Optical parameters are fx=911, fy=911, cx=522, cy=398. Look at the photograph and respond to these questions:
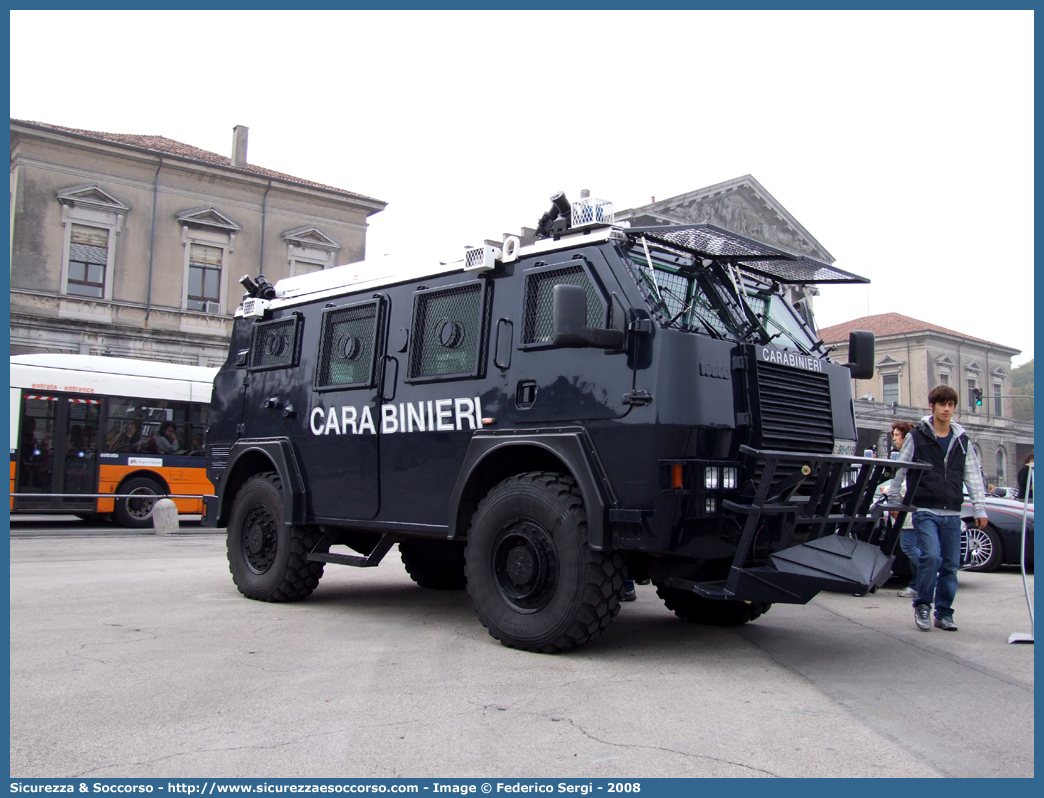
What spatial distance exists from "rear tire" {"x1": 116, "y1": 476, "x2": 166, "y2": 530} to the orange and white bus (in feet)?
0.07

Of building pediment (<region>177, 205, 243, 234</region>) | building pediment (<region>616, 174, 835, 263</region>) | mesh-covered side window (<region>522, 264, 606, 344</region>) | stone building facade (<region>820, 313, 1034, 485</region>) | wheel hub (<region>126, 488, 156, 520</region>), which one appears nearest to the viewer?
mesh-covered side window (<region>522, 264, 606, 344</region>)

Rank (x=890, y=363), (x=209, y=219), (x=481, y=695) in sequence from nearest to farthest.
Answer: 1. (x=481, y=695)
2. (x=209, y=219)
3. (x=890, y=363)

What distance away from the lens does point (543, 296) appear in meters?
5.95

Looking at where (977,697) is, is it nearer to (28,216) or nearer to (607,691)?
(607,691)

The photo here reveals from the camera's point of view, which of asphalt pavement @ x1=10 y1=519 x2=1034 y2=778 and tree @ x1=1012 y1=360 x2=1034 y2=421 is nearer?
asphalt pavement @ x1=10 y1=519 x2=1034 y2=778

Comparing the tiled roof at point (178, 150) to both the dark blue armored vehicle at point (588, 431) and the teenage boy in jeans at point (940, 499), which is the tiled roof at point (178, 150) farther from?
the teenage boy in jeans at point (940, 499)

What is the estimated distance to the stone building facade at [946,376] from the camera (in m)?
69.2

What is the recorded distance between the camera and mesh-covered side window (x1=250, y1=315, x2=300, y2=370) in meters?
8.04

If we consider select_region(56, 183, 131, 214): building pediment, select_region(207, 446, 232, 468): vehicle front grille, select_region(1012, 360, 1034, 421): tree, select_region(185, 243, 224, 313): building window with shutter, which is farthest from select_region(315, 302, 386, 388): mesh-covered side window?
select_region(1012, 360, 1034, 421): tree

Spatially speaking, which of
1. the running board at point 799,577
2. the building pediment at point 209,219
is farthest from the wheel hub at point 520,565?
the building pediment at point 209,219

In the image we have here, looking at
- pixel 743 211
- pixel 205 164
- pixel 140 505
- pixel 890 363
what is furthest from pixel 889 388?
pixel 140 505

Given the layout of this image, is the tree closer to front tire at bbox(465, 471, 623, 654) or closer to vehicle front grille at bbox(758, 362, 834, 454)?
vehicle front grille at bbox(758, 362, 834, 454)

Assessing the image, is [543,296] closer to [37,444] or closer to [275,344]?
[275,344]

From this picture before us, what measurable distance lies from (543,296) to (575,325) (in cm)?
81
